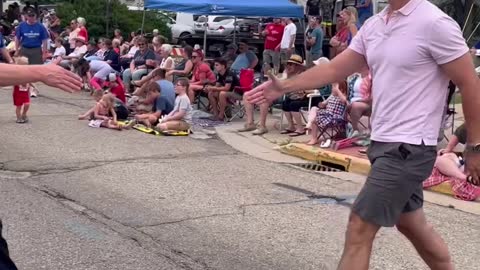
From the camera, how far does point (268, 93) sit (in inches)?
164

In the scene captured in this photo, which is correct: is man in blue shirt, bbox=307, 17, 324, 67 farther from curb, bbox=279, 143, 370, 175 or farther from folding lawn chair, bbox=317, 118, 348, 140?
curb, bbox=279, 143, 370, 175

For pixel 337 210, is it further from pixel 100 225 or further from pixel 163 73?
pixel 163 73

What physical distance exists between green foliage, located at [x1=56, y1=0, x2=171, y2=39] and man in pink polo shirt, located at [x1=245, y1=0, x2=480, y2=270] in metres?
23.9

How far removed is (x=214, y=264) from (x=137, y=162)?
4.15 metres

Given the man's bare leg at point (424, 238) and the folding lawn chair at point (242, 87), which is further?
the folding lawn chair at point (242, 87)

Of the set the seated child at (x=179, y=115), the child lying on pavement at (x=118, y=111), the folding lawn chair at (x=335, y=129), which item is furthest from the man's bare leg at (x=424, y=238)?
the child lying on pavement at (x=118, y=111)

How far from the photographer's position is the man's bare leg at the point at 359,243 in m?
3.69

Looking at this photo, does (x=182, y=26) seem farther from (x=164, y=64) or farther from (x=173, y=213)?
(x=173, y=213)

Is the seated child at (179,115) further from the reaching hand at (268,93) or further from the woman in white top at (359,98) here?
the reaching hand at (268,93)

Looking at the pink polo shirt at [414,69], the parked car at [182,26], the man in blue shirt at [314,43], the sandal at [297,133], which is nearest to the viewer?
the pink polo shirt at [414,69]

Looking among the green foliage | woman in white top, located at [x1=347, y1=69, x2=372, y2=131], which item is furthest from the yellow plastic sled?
the green foliage

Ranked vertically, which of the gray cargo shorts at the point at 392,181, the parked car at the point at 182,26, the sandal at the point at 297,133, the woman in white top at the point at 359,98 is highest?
the gray cargo shorts at the point at 392,181

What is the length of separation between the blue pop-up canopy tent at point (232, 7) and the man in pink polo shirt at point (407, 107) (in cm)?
1243

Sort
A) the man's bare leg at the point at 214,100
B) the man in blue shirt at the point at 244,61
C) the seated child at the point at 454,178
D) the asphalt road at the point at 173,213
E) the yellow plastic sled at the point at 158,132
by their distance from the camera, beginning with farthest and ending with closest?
the man in blue shirt at the point at 244,61 → the man's bare leg at the point at 214,100 → the yellow plastic sled at the point at 158,132 → the seated child at the point at 454,178 → the asphalt road at the point at 173,213
